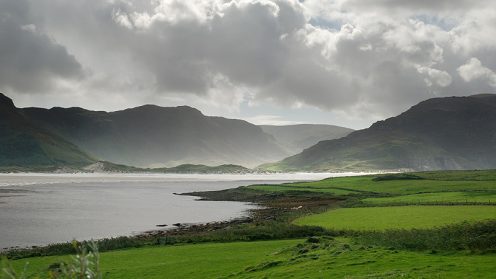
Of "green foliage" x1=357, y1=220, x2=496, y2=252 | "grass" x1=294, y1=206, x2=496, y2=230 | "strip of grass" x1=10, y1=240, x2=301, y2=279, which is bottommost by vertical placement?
"strip of grass" x1=10, y1=240, x2=301, y2=279

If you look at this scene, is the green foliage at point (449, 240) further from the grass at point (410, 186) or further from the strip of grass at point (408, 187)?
the strip of grass at point (408, 187)

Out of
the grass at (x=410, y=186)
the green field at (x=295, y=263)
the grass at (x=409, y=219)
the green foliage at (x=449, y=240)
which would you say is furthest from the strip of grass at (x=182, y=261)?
the grass at (x=410, y=186)

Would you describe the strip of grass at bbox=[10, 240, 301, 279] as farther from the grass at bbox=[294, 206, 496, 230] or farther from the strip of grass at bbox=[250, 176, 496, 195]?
the strip of grass at bbox=[250, 176, 496, 195]

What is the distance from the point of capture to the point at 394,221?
5903cm

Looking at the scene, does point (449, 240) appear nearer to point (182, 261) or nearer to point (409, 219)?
point (182, 261)

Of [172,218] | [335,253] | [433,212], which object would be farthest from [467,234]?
[172,218]

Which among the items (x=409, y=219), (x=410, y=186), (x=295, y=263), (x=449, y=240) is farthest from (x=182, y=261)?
(x=410, y=186)

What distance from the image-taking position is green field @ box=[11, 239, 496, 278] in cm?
2725

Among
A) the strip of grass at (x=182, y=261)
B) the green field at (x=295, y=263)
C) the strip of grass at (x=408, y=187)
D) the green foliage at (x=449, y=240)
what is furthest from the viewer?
the strip of grass at (x=408, y=187)

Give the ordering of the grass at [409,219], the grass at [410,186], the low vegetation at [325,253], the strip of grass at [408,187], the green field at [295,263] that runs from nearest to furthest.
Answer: the green field at [295,263], the low vegetation at [325,253], the grass at [409,219], the grass at [410,186], the strip of grass at [408,187]

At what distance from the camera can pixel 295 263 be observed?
3431 centimetres

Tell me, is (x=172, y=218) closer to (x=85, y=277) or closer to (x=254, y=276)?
(x=254, y=276)

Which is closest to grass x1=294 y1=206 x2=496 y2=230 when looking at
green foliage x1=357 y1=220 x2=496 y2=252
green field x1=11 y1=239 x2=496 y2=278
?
green foliage x1=357 y1=220 x2=496 y2=252

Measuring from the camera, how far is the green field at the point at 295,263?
27.2 metres
